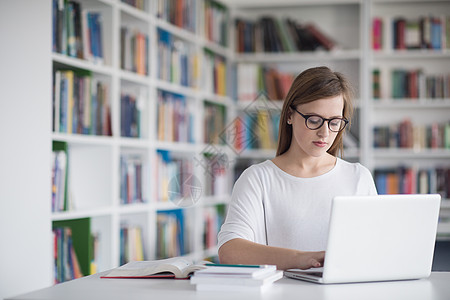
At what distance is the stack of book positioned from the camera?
4.83 ft

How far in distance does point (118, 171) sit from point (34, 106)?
85 centimetres

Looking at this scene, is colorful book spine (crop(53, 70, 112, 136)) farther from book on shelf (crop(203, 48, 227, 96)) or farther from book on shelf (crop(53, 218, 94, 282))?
book on shelf (crop(203, 48, 227, 96))

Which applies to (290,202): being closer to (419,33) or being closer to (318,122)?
(318,122)

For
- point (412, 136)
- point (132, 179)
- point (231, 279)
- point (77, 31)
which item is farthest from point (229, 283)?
point (412, 136)

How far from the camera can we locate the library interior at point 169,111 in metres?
2.69

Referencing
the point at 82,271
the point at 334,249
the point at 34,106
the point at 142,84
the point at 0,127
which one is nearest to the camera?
the point at 334,249

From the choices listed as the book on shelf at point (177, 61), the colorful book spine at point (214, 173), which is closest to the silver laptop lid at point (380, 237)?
the book on shelf at point (177, 61)

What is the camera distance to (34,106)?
271 cm

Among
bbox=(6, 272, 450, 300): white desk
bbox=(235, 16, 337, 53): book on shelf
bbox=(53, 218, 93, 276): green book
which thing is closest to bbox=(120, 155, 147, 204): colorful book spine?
bbox=(53, 218, 93, 276): green book

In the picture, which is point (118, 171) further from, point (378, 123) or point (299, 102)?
point (378, 123)

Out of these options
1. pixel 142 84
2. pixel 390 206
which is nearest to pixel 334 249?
pixel 390 206

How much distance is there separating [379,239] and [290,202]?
47cm

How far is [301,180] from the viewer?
6.56 ft

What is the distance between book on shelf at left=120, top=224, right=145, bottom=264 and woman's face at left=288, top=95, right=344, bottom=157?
188 centimetres
